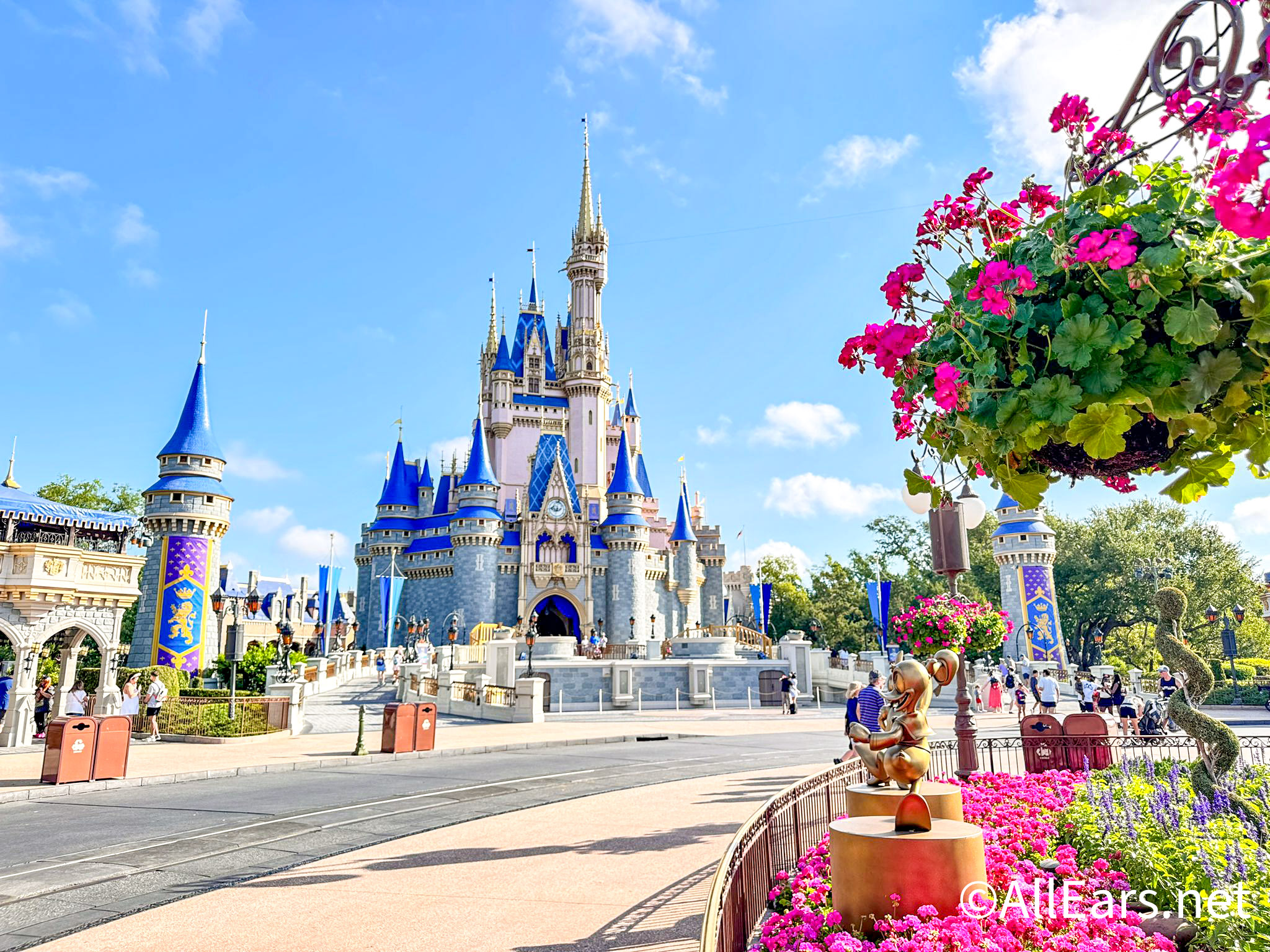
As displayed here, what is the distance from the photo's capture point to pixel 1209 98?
10.3 feet

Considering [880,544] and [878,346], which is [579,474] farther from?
[878,346]

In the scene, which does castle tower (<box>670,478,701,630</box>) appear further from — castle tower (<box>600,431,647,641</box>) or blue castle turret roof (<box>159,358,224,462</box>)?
blue castle turret roof (<box>159,358,224,462</box>)

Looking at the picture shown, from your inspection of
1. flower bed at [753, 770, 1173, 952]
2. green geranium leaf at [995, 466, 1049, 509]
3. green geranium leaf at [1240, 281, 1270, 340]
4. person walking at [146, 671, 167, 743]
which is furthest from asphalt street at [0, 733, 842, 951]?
person walking at [146, 671, 167, 743]

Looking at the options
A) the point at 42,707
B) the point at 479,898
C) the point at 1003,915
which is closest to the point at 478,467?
the point at 42,707

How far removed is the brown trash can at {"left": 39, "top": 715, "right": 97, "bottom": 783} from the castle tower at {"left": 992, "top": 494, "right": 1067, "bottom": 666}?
141 feet

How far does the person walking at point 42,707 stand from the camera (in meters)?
21.1

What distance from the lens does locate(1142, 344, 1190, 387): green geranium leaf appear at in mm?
2850

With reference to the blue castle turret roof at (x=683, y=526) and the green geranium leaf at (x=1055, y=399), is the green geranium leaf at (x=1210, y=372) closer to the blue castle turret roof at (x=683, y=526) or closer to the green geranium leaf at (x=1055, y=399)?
the green geranium leaf at (x=1055, y=399)

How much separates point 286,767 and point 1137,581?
4923 cm

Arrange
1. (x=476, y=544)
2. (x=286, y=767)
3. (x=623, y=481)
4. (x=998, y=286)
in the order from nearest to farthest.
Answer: (x=998, y=286), (x=286, y=767), (x=476, y=544), (x=623, y=481)

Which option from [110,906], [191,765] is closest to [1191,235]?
[110,906]

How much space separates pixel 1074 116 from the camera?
3.56 metres

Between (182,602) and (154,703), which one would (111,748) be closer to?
(154,703)

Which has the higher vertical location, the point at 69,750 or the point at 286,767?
the point at 69,750
